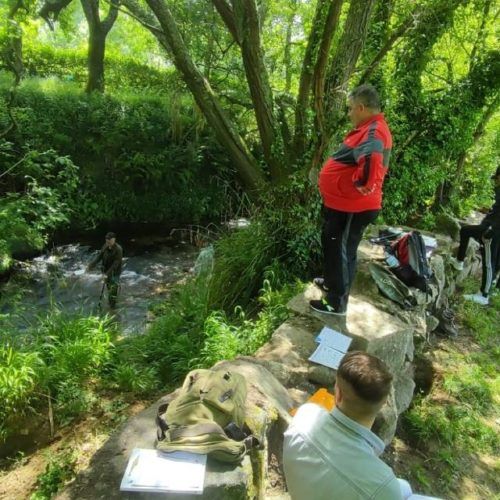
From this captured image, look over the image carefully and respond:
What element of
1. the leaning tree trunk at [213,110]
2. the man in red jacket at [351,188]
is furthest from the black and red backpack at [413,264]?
the leaning tree trunk at [213,110]

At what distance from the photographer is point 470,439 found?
3893 mm

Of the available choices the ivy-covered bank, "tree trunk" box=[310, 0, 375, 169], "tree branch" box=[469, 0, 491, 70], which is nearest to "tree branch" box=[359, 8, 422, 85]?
"tree trunk" box=[310, 0, 375, 169]

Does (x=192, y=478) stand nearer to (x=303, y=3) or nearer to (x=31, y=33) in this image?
(x=31, y=33)

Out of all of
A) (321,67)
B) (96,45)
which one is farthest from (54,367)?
(96,45)

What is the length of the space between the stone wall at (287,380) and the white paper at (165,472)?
0.06 m

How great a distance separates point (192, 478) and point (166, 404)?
0.50 metres

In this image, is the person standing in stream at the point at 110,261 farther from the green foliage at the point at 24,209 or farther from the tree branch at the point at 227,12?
the tree branch at the point at 227,12

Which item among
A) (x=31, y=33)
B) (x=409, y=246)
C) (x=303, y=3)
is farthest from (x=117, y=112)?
(x=409, y=246)

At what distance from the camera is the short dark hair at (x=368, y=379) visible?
165cm

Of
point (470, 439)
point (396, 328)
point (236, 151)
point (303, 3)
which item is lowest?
point (470, 439)

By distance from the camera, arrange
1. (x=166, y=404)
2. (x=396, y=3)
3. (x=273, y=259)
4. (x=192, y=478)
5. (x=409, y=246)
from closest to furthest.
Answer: (x=192, y=478) → (x=166, y=404) → (x=409, y=246) → (x=273, y=259) → (x=396, y=3)

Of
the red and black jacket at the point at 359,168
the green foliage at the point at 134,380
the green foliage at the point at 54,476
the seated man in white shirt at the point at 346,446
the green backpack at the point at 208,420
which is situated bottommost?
the green foliage at the point at 54,476

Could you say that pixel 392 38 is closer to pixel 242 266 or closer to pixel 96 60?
pixel 242 266

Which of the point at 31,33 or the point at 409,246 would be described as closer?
the point at 409,246
